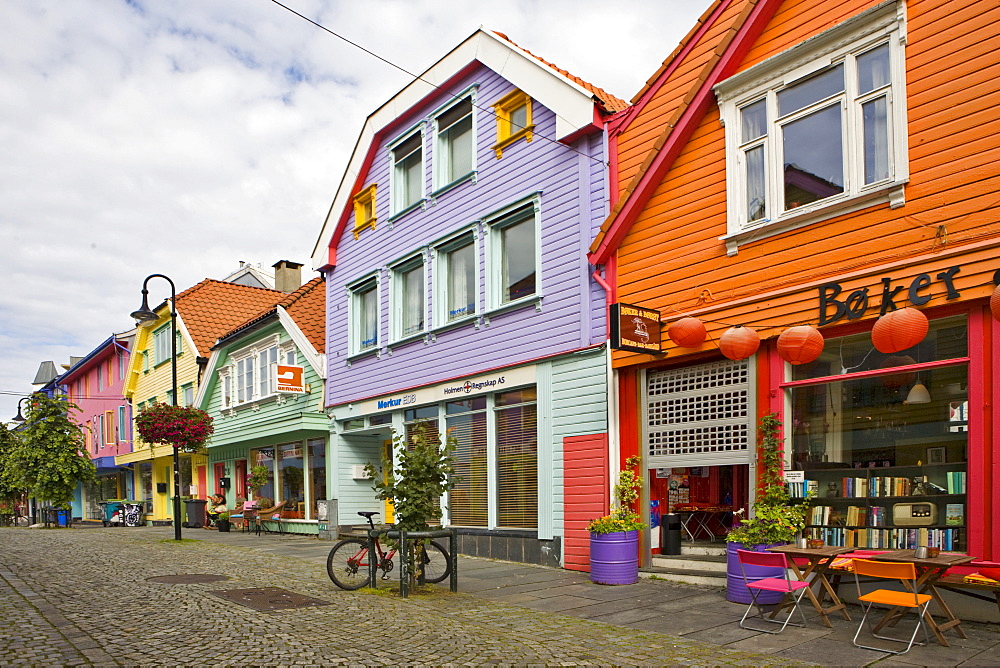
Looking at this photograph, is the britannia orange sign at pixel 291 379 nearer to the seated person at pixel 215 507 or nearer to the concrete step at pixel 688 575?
the seated person at pixel 215 507

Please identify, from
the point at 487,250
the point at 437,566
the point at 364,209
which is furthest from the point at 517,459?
the point at 364,209

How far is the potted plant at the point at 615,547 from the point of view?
11.3 meters

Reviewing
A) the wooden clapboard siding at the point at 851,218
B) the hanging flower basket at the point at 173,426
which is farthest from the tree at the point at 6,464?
the wooden clapboard siding at the point at 851,218

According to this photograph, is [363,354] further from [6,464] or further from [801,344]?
[6,464]

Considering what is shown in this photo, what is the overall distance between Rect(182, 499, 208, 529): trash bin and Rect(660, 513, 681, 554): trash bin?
63.4 feet

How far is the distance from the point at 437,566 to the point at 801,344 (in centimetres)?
558

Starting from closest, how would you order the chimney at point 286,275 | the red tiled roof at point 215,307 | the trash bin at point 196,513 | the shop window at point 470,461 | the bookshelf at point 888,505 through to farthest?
the bookshelf at point 888,505 → the shop window at point 470,461 → the trash bin at point 196,513 → the red tiled roof at point 215,307 → the chimney at point 286,275

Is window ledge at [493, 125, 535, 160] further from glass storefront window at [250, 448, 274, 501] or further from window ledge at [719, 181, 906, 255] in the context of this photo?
glass storefront window at [250, 448, 274, 501]

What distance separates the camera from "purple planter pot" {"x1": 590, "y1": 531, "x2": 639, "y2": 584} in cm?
1129

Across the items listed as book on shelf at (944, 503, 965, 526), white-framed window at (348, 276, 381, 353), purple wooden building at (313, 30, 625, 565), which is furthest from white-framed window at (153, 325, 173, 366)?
book on shelf at (944, 503, 965, 526)

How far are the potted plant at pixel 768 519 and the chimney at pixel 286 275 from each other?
24.7 m

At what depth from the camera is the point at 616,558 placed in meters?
11.3

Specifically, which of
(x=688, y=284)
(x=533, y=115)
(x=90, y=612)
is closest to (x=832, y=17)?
(x=688, y=284)

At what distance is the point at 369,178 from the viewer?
19.8 metres
